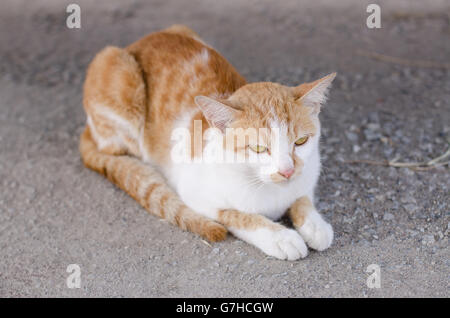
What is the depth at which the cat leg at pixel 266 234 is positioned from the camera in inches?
119

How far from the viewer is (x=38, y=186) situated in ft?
13.0

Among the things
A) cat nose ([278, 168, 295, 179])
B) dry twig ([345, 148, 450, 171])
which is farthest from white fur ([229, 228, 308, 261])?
dry twig ([345, 148, 450, 171])

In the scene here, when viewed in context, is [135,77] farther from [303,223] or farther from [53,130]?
[303,223]

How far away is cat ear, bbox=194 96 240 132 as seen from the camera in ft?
9.30

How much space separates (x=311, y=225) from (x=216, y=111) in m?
0.90

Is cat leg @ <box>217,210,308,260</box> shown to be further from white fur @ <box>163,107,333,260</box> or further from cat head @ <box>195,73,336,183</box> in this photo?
cat head @ <box>195,73,336,183</box>

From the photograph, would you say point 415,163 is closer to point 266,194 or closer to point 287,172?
point 266,194

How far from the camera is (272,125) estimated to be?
286cm

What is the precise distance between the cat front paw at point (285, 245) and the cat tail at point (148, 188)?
327 millimetres

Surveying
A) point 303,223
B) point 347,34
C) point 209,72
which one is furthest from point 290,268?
point 347,34

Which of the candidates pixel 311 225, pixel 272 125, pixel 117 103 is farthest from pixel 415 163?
pixel 117 103

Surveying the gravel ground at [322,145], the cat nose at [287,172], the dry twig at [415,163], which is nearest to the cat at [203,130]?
the cat nose at [287,172]

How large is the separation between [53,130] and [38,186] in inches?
35.0

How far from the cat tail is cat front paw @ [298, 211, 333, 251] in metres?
0.50
